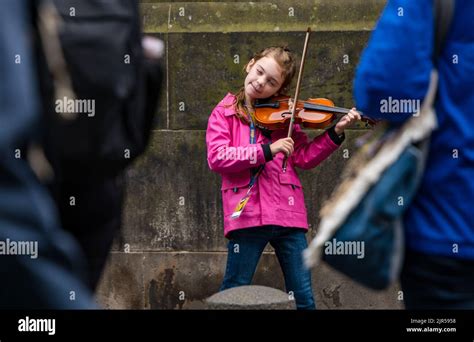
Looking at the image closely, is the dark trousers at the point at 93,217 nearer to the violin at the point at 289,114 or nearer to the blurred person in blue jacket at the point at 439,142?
the blurred person in blue jacket at the point at 439,142

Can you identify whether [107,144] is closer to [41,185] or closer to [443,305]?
[41,185]

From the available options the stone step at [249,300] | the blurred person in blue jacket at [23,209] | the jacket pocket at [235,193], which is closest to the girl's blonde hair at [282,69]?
the jacket pocket at [235,193]

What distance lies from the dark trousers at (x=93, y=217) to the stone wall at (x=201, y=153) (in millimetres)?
4517

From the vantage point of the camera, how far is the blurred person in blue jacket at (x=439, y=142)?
3029mm

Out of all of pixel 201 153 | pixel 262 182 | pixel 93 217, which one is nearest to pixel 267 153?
pixel 262 182

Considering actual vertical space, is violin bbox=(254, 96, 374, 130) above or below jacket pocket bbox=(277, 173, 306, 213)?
above

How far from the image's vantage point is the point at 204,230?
7449mm

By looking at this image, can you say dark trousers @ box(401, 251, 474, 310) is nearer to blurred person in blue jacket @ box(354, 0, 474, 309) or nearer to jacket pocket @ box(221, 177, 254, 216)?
blurred person in blue jacket @ box(354, 0, 474, 309)

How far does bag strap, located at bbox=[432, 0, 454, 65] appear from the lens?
119 inches

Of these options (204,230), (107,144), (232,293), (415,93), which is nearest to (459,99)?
(415,93)

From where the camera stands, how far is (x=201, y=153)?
7500 mm

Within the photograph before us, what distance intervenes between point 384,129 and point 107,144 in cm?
94

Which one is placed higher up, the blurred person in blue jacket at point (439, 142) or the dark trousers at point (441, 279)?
the blurred person in blue jacket at point (439, 142)

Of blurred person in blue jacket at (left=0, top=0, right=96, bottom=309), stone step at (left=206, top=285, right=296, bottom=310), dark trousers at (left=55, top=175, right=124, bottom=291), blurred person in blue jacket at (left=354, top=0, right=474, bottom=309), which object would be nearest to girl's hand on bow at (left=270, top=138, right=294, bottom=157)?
stone step at (left=206, top=285, right=296, bottom=310)
